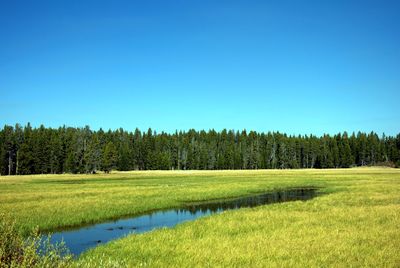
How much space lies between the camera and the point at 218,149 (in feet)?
582

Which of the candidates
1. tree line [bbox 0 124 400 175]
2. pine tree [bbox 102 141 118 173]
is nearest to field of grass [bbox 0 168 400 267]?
pine tree [bbox 102 141 118 173]

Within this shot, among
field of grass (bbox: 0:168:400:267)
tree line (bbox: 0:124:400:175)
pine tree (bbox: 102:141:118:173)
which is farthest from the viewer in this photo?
tree line (bbox: 0:124:400:175)

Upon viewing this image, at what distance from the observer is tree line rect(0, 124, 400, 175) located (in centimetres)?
13343

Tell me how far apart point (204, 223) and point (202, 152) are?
461 ft

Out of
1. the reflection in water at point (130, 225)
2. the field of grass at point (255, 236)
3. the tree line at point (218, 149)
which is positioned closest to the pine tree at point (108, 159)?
the tree line at point (218, 149)

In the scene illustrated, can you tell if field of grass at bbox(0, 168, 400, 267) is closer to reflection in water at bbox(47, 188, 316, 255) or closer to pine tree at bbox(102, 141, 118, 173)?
reflection in water at bbox(47, 188, 316, 255)

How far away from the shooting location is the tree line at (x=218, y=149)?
133425 millimetres

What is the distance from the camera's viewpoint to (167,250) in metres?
19.4

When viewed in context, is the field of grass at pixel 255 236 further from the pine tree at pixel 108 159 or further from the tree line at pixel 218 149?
the tree line at pixel 218 149

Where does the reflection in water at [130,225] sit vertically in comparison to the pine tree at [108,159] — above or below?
below

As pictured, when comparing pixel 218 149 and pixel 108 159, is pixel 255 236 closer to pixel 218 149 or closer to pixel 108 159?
pixel 108 159

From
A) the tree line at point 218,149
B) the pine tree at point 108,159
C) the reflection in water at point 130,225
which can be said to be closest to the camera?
the reflection in water at point 130,225

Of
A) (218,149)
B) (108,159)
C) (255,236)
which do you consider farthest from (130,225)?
(218,149)

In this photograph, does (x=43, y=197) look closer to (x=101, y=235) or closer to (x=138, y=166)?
(x=101, y=235)
